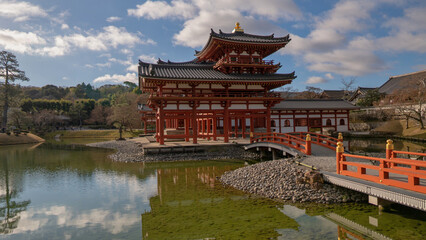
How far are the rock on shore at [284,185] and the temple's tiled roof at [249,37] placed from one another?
47.9 feet

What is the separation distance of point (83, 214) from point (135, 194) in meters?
2.91

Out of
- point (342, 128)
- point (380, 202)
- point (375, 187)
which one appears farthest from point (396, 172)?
point (342, 128)

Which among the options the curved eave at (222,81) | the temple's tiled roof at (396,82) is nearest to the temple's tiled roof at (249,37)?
the curved eave at (222,81)

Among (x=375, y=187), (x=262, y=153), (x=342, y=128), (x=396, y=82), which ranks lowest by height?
(x=262, y=153)

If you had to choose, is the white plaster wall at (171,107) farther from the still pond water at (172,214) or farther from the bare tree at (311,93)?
the bare tree at (311,93)

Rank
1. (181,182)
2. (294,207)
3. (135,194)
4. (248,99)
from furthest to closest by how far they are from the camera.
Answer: (248,99) < (181,182) < (135,194) < (294,207)

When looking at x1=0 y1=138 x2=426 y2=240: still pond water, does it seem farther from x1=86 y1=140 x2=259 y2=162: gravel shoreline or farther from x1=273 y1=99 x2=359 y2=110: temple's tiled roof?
x1=273 y1=99 x2=359 y2=110: temple's tiled roof

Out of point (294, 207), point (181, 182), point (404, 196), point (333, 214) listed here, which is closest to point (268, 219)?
point (294, 207)

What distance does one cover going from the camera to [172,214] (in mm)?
10180

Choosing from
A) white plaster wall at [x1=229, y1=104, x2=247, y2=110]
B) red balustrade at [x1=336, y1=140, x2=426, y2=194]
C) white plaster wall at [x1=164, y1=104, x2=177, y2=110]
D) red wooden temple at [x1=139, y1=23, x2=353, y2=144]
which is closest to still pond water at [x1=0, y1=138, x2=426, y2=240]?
red balustrade at [x1=336, y1=140, x2=426, y2=194]

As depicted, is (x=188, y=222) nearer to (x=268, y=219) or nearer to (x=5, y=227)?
(x=268, y=219)

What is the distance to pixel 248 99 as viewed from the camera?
24531 mm

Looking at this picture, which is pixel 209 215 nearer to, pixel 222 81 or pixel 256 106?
pixel 222 81

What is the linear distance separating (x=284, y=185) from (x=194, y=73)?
15252mm
